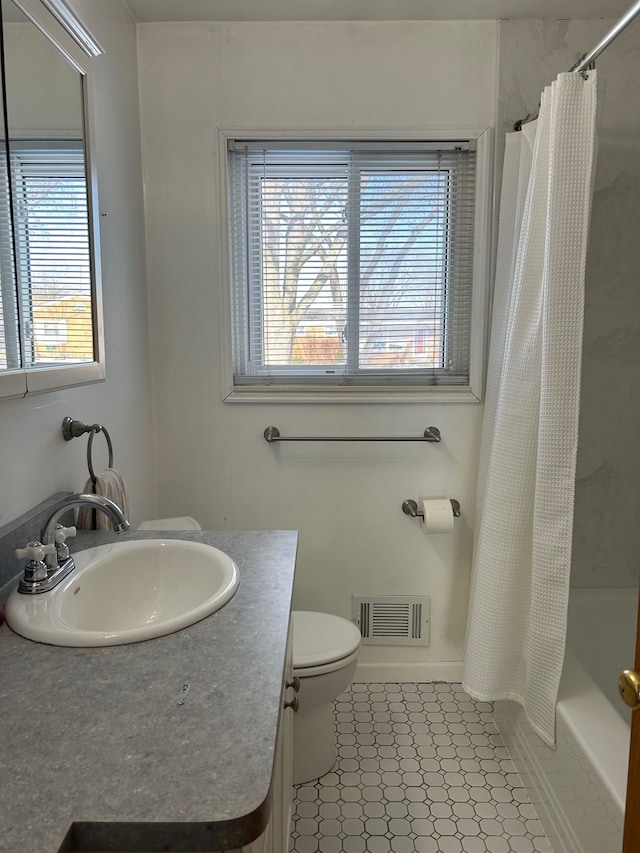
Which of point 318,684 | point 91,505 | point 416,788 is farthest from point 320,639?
point 91,505

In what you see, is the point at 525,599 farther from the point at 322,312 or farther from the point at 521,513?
the point at 322,312

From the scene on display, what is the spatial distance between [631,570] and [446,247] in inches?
55.7

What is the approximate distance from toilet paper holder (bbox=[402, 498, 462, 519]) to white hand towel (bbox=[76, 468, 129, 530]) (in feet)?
3.42

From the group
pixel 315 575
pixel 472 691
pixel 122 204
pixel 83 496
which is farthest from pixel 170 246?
pixel 472 691

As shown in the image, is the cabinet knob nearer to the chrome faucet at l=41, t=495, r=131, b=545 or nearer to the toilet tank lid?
the chrome faucet at l=41, t=495, r=131, b=545

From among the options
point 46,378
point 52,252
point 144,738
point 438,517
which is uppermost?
point 52,252

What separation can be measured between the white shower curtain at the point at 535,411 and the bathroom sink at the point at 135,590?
922mm

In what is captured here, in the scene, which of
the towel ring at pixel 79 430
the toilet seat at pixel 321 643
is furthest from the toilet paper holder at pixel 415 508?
the towel ring at pixel 79 430

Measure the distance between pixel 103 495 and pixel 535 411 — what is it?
47.7 inches

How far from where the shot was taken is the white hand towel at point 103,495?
1.43 m

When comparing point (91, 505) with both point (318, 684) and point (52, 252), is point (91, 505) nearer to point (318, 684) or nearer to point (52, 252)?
point (52, 252)

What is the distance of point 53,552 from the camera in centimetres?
109

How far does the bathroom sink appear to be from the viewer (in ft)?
3.31

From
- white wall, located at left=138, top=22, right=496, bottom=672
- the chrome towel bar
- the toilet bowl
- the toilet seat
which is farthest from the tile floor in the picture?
the chrome towel bar
